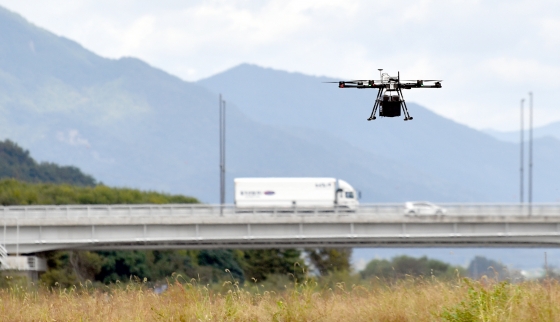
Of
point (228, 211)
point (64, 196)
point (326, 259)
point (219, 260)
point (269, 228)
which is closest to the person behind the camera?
point (269, 228)

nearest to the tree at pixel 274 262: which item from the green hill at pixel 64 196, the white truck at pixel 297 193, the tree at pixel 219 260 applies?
the white truck at pixel 297 193

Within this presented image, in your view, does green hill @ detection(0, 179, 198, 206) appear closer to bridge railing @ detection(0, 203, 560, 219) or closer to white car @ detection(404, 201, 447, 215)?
bridge railing @ detection(0, 203, 560, 219)

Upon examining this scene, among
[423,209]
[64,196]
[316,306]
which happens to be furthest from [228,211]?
[64,196]

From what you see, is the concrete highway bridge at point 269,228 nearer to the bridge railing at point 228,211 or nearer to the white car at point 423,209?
the bridge railing at point 228,211

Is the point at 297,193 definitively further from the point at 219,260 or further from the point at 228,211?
the point at 219,260

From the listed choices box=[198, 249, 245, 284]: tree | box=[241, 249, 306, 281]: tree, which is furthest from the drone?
box=[198, 249, 245, 284]: tree

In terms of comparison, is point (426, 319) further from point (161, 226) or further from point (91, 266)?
point (91, 266)
